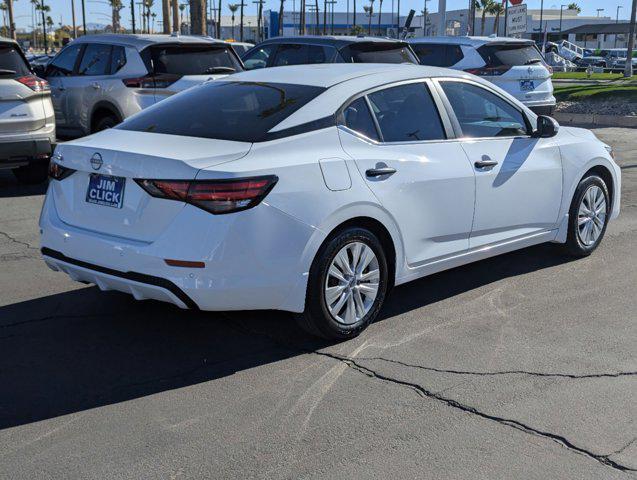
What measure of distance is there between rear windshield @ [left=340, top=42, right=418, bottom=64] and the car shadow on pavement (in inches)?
273

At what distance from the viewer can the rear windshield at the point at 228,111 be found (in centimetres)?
505

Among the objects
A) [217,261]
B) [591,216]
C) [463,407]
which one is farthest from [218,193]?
[591,216]

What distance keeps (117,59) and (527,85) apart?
7736mm

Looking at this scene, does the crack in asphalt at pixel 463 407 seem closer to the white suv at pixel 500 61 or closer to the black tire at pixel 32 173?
the black tire at pixel 32 173

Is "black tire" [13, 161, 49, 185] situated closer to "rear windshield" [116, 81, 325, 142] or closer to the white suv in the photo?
"rear windshield" [116, 81, 325, 142]

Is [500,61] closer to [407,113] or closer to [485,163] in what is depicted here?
[485,163]

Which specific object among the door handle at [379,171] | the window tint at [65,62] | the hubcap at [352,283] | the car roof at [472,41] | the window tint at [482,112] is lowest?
the hubcap at [352,283]

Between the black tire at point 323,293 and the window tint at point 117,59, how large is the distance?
23.9 feet

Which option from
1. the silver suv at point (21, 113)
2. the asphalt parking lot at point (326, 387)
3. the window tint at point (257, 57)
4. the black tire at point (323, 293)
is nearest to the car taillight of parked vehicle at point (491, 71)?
the window tint at point (257, 57)

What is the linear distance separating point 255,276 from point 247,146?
754mm

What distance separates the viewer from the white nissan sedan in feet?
14.7

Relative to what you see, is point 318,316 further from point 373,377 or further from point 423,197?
point 423,197

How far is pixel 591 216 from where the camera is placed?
23.1 ft

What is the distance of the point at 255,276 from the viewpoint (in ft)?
14.9
